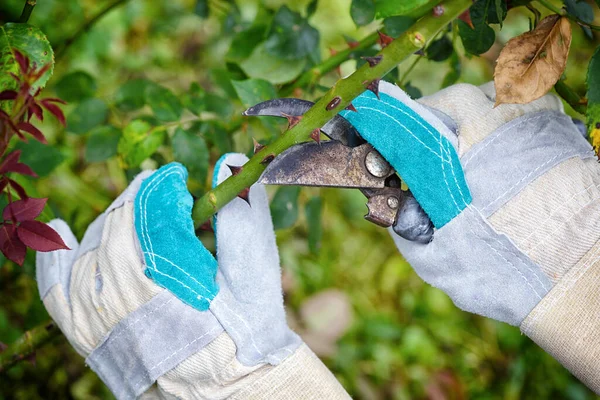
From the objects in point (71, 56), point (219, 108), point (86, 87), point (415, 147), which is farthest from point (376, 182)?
point (71, 56)

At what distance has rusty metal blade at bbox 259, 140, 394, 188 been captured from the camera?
25.8 inches

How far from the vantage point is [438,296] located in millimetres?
1941

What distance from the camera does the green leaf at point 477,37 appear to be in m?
0.84

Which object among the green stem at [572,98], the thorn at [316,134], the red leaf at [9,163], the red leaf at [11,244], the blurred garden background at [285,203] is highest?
the red leaf at [9,163]

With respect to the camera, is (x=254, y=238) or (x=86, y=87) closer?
(x=254, y=238)

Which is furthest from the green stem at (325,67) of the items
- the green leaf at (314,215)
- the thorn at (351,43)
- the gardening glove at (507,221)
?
the gardening glove at (507,221)

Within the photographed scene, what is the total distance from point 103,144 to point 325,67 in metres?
0.44

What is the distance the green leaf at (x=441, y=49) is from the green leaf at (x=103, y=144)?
0.59 metres

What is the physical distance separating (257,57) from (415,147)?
0.53 meters

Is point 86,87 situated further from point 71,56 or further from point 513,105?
point 513,105

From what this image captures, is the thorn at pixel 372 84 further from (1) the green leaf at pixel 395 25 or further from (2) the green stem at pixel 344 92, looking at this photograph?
(1) the green leaf at pixel 395 25

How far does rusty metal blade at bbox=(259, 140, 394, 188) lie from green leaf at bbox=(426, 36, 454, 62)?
411 millimetres

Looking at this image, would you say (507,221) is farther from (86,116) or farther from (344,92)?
(86,116)

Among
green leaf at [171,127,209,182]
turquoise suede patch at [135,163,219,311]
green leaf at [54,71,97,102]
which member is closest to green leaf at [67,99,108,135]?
green leaf at [54,71,97,102]
